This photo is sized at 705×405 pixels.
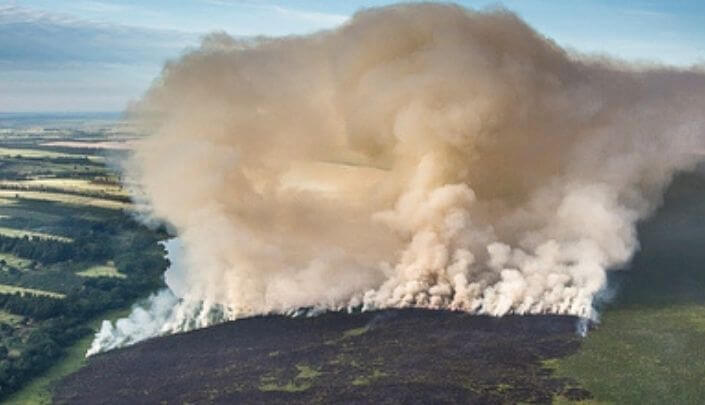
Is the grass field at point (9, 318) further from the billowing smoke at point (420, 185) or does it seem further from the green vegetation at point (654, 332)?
the green vegetation at point (654, 332)

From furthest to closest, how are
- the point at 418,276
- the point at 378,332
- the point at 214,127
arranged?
1. the point at 214,127
2. the point at 418,276
3. the point at 378,332

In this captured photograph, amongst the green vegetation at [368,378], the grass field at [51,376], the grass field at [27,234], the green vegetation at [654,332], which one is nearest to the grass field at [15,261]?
the grass field at [27,234]

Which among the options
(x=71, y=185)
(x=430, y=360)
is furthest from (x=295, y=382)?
(x=71, y=185)

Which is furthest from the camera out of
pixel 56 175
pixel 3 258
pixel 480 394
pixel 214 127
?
pixel 56 175

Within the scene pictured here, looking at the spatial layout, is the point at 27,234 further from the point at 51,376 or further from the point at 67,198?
the point at 51,376

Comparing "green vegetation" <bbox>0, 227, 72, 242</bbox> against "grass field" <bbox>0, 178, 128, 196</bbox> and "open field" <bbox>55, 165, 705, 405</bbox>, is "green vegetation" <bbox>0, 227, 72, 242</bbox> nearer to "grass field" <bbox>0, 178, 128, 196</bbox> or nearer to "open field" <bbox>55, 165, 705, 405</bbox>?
"grass field" <bbox>0, 178, 128, 196</bbox>

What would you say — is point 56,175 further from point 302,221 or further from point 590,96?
point 590,96

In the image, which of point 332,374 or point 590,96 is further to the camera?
point 590,96

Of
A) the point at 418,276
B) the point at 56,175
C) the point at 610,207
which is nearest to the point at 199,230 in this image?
the point at 418,276
